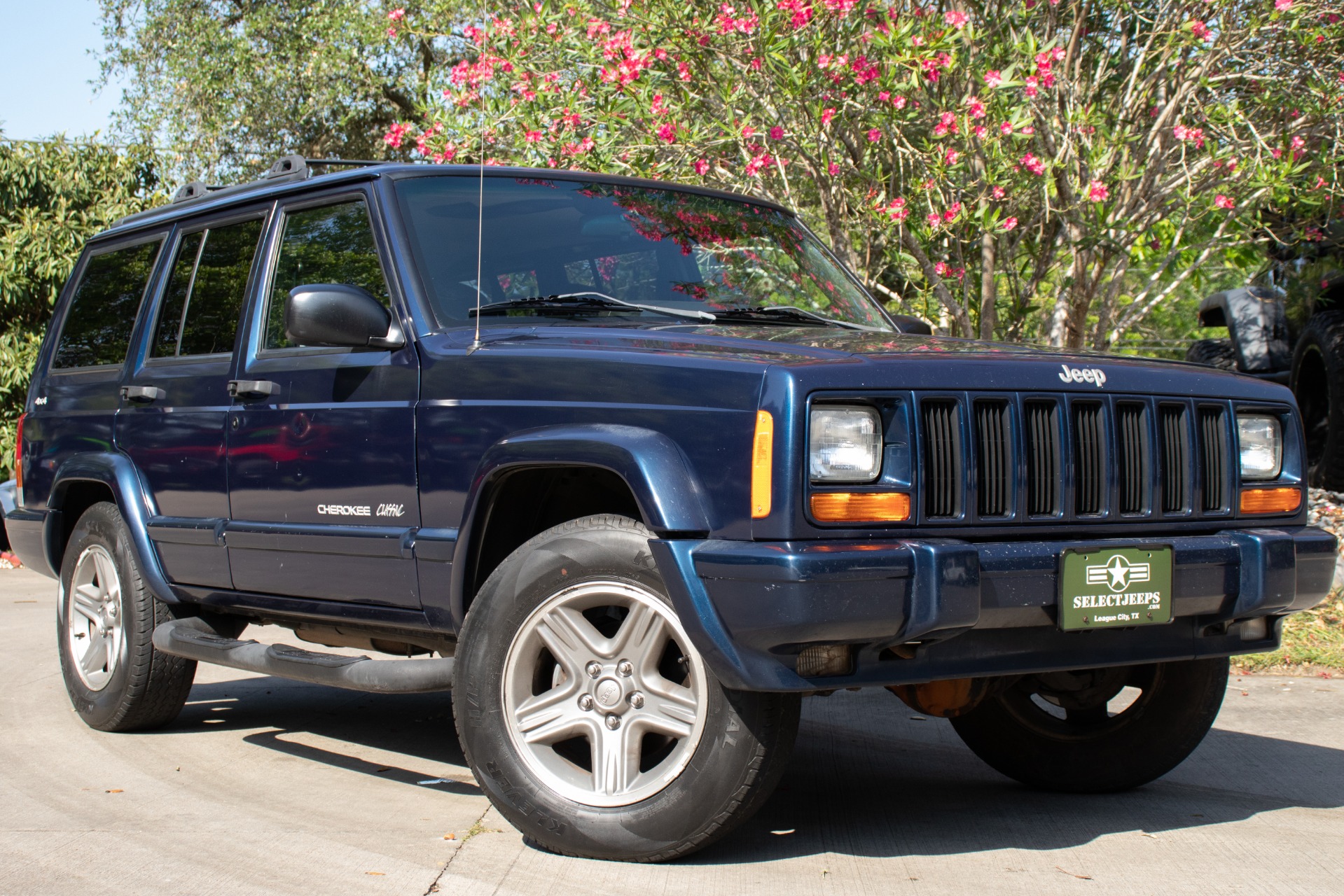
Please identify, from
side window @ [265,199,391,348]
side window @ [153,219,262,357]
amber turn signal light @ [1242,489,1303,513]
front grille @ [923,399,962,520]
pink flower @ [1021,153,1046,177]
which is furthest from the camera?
pink flower @ [1021,153,1046,177]

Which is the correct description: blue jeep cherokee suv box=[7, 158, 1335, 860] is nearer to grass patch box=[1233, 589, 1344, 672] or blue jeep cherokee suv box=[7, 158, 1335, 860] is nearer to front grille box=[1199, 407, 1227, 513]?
front grille box=[1199, 407, 1227, 513]

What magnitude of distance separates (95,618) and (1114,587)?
3996 mm

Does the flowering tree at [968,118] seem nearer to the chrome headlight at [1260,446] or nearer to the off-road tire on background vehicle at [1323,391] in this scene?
the off-road tire on background vehicle at [1323,391]

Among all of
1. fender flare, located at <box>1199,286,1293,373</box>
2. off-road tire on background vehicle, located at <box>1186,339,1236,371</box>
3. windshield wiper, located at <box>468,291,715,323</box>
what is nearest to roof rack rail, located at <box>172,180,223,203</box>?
windshield wiper, located at <box>468,291,715,323</box>

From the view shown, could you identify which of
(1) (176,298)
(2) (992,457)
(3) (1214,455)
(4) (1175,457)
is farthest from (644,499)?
(1) (176,298)

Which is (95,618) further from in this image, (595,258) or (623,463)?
(623,463)

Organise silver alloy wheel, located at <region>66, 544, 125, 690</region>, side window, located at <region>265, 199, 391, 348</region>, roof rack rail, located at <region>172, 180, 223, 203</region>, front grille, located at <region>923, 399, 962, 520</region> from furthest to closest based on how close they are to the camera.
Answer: roof rack rail, located at <region>172, 180, 223, 203</region> < silver alloy wheel, located at <region>66, 544, 125, 690</region> < side window, located at <region>265, 199, 391, 348</region> < front grille, located at <region>923, 399, 962, 520</region>

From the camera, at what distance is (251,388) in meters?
4.56

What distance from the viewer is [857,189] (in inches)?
363

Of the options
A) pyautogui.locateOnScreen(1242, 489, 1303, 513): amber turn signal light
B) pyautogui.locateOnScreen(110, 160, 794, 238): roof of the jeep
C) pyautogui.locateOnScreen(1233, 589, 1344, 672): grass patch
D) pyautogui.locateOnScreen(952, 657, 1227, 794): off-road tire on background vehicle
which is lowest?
pyautogui.locateOnScreen(1233, 589, 1344, 672): grass patch

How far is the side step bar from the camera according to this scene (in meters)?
3.91

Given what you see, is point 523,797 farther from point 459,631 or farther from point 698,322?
point 698,322

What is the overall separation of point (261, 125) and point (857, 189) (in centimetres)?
1143

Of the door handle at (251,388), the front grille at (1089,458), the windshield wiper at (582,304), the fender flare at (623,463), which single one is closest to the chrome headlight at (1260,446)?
the front grille at (1089,458)
